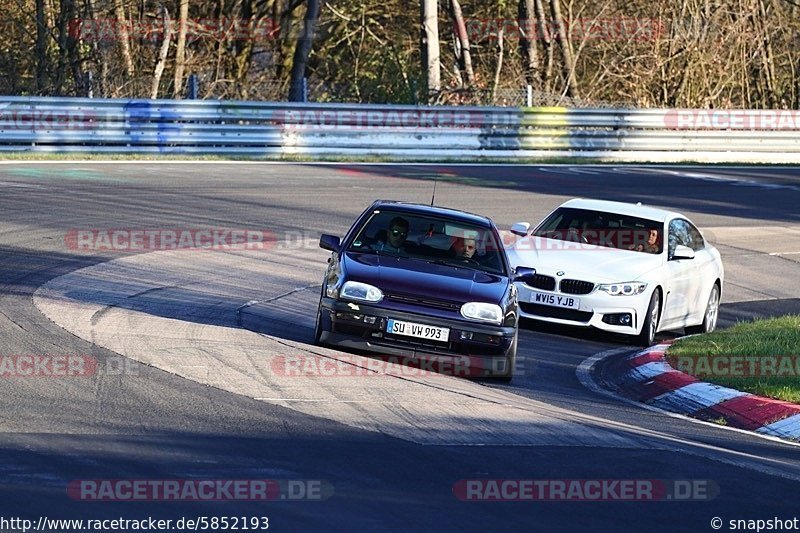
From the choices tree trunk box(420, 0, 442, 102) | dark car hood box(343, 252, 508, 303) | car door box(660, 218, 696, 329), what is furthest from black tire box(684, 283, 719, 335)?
tree trunk box(420, 0, 442, 102)

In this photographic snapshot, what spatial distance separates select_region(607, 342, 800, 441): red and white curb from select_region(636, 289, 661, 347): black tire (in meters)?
1.30

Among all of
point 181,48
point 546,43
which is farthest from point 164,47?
point 546,43

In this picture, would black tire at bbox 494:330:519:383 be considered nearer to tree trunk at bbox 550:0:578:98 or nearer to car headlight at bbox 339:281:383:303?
car headlight at bbox 339:281:383:303

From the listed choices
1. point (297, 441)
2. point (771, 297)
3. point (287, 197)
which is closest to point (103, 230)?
point (287, 197)

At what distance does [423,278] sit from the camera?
Answer: 1071 cm

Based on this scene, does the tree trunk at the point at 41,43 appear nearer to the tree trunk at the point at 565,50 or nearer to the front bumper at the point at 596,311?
the tree trunk at the point at 565,50

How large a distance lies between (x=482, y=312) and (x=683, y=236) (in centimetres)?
509

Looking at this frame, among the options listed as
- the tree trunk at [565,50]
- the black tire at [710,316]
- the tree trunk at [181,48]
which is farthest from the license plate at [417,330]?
the tree trunk at [565,50]

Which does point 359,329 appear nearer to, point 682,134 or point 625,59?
point 682,134

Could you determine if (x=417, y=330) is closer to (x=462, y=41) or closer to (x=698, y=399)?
(x=698, y=399)

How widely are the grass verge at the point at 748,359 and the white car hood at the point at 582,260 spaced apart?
1.00m

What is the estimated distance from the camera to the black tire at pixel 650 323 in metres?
13.4

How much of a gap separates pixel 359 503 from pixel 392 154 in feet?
72.2

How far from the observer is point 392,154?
92.1ft
